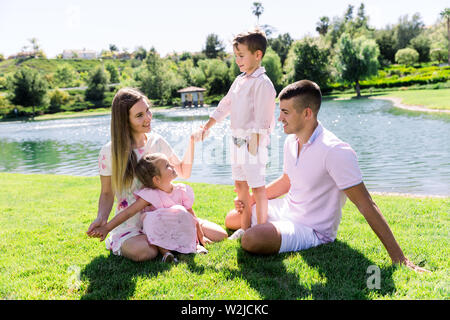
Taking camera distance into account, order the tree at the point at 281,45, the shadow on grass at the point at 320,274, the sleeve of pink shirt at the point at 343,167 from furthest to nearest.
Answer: the tree at the point at 281,45 → the sleeve of pink shirt at the point at 343,167 → the shadow on grass at the point at 320,274

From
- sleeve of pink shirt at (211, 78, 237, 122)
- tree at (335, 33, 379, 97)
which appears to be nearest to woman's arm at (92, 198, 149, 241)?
sleeve of pink shirt at (211, 78, 237, 122)

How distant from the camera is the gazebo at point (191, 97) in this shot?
170 ft

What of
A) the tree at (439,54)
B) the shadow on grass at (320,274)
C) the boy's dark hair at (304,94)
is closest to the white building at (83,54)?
the tree at (439,54)

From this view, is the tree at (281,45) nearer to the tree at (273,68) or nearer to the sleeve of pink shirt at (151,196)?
the tree at (273,68)

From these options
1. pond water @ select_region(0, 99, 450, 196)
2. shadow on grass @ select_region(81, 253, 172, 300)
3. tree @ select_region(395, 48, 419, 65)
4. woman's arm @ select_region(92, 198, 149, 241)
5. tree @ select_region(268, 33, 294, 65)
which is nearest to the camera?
shadow on grass @ select_region(81, 253, 172, 300)

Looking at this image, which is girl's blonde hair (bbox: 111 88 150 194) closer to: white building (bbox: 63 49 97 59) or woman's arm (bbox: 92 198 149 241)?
woman's arm (bbox: 92 198 149 241)

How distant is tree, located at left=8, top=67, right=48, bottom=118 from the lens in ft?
169

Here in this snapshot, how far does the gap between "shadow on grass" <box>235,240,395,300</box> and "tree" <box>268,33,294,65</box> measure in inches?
2632

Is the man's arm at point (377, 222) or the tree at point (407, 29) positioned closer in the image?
the man's arm at point (377, 222)
